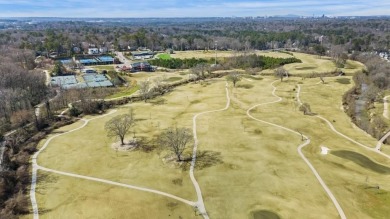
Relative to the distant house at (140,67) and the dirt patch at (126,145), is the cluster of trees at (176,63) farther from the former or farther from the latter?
the dirt patch at (126,145)

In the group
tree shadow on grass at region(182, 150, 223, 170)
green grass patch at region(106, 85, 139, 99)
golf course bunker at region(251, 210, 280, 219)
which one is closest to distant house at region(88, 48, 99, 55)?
green grass patch at region(106, 85, 139, 99)

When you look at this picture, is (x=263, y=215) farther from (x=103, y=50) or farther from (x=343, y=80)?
(x=103, y=50)

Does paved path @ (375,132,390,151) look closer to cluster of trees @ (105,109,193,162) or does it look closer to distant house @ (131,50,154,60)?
A: cluster of trees @ (105,109,193,162)

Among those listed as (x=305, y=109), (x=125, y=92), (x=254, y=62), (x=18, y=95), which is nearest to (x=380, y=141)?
(x=305, y=109)

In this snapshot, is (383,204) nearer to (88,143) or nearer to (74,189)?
(74,189)

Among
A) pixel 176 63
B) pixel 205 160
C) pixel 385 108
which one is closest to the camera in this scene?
pixel 205 160

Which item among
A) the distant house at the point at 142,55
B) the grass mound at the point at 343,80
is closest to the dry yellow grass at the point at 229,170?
the grass mound at the point at 343,80
